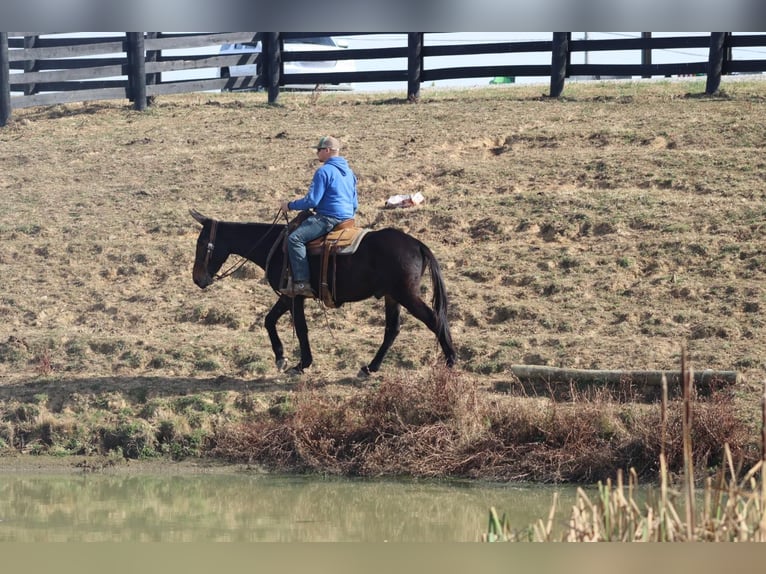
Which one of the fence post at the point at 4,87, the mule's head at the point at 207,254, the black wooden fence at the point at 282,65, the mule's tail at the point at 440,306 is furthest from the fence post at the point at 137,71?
the mule's tail at the point at 440,306

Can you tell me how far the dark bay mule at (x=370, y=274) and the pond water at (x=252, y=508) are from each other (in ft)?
6.77

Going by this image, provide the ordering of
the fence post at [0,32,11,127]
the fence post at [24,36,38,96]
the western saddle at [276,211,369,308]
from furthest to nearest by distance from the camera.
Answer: the fence post at [24,36,38,96]
the fence post at [0,32,11,127]
the western saddle at [276,211,369,308]

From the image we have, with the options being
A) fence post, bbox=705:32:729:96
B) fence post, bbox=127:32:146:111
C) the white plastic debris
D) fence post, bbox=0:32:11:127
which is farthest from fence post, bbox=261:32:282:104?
fence post, bbox=705:32:729:96

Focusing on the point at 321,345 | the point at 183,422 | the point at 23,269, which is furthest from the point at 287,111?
the point at 183,422

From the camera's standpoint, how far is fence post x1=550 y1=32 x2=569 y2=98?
71.6 ft

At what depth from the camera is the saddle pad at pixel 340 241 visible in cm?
1261

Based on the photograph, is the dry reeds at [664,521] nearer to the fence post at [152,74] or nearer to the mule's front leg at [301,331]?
the mule's front leg at [301,331]

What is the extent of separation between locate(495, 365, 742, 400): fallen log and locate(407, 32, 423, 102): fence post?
1163 centimetres

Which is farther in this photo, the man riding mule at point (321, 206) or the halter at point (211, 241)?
the halter at point (211, 241)

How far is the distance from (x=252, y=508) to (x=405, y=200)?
812 cm

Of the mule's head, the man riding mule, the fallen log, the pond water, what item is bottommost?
the pond water

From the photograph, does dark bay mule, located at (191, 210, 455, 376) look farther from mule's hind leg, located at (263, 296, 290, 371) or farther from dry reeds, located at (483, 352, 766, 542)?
dry reeds, located at (483, 352, 766, 542)

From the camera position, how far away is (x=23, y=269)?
16.7m

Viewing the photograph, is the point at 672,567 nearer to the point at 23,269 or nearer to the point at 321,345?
the point at 321,345
